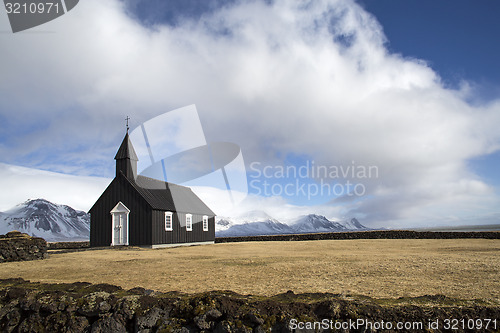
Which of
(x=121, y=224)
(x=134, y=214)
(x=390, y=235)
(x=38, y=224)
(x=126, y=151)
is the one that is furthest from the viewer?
(x=38, y=224)

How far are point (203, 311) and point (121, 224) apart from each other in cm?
2911

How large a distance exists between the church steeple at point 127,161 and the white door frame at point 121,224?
317cm

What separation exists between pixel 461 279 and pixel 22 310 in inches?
418

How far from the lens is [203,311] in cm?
595

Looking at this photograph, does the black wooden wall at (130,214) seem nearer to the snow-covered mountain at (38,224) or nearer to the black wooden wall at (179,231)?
the black wooden wall at (179,231)

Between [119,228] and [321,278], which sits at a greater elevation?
[119,228]

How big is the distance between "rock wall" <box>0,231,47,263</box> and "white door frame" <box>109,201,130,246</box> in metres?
11.2

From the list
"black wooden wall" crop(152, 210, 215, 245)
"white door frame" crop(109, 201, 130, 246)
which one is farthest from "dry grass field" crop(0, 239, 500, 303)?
"white door frame" crop(109, 201, 130, 246)

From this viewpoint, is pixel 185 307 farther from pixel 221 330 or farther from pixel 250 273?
pixel 250 273

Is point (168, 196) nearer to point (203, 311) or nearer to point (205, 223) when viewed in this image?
point (205, 223)

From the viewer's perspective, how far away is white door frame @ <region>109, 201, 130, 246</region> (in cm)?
3241

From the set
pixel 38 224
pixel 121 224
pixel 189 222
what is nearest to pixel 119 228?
pixel 121 224

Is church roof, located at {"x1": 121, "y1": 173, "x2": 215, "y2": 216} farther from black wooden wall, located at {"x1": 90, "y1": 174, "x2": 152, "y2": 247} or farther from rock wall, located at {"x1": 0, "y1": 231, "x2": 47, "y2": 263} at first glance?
rock wall, located at {"x1": 0, "y1": 231, "x2": 47, "y2": 263}

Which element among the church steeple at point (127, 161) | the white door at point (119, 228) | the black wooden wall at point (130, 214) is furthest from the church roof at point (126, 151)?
the white door at point (119, 228)
